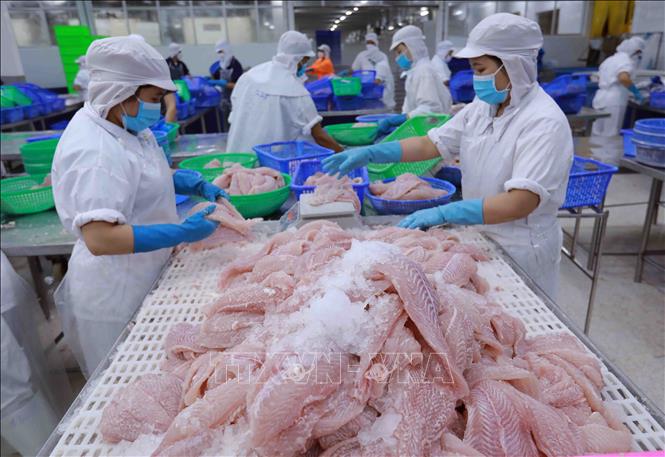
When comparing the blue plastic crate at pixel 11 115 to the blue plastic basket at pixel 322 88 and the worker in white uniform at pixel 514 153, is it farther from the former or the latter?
the worker in white uniform at pixel 514 153

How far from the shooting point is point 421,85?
5.48m

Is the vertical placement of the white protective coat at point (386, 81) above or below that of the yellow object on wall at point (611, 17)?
below

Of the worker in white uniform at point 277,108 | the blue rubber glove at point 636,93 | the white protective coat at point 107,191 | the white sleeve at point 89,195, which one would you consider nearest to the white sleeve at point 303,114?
the worker in white uniform at point 277,108

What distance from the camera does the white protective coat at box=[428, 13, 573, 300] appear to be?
220 cm

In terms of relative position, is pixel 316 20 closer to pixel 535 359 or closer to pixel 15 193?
pixel 15 193

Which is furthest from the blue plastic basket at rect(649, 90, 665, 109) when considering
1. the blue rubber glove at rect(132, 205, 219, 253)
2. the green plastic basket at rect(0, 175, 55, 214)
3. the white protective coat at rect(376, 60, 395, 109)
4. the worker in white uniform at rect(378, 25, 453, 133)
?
the green plastic basket at rect(0, 175, 55, 214)

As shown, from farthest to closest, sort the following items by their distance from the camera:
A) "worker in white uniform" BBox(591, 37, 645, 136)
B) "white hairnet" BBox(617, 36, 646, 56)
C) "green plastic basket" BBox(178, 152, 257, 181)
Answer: "white hairnet" BBox(617, 36, 646, 56)
"worker in white uniform" BBox(591, 37, 645, 136)
"green plastic basket" BBox(178, 152, 257, 181)

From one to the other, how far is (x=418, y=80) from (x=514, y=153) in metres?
3.50

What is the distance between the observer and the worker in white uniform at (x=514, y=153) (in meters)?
2.20

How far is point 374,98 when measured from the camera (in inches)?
294

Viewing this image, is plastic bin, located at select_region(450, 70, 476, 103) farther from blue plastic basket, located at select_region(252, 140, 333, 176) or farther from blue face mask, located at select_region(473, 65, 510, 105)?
blue face mask, located at select_region(473, 65, 510, 105)

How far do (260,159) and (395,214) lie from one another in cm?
136

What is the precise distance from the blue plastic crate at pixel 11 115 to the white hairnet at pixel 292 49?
4.74 meters

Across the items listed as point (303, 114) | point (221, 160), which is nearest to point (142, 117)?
point (221, 160)
